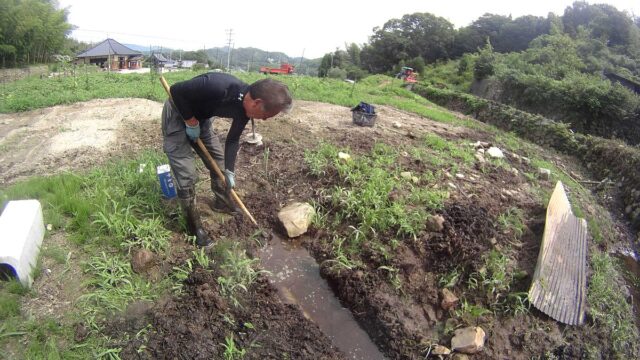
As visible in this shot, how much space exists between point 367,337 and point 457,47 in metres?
35.5

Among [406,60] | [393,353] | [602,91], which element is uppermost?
[406,60]

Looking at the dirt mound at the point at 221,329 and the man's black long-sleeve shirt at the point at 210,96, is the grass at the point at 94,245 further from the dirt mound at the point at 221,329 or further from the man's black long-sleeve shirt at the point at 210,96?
the man's black long-sleeve shirt at the point at 210,96

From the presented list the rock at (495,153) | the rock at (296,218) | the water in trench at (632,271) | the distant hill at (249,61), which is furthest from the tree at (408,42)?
the rock at (296,218)

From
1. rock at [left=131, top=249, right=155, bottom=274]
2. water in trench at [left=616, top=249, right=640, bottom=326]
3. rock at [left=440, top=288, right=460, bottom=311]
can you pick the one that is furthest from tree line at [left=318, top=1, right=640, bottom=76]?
rock at [left=131, top=249, right=155, bottom=274]

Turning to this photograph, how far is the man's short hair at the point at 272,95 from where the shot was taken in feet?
7.97

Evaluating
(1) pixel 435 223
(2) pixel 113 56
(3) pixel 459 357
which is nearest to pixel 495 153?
(1) pixel 435 223

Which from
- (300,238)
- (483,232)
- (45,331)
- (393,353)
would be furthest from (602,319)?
(45,331)

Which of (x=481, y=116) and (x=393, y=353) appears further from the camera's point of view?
(x=481, y=116)

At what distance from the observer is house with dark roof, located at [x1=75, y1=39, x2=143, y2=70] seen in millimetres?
24062

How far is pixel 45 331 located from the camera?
6.72 feet

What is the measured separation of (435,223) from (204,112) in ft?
8.07

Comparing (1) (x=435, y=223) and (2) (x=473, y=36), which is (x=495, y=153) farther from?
(2) (x=473, y=36)

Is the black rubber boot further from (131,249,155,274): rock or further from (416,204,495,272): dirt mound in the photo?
(416,204,495,272): dirt mound

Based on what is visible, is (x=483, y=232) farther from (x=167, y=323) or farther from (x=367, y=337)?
(x=167, y=323)
